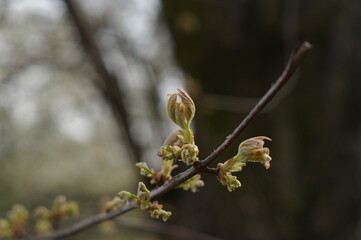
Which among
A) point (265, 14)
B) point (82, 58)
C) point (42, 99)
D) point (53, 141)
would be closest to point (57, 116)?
point (42, 99)

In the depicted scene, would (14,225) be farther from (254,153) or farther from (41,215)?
(254,153)

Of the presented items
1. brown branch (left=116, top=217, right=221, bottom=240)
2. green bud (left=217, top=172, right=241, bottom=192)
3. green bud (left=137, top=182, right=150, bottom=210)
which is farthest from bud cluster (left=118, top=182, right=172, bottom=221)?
brown branch (left=116, top=217, right=221, bottom=240)

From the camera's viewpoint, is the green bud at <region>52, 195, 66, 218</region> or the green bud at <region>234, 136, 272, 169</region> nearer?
the green bud at <region>234, 136, 272, 169</region>

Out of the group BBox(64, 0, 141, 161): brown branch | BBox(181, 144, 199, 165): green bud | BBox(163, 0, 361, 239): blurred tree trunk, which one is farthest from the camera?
BBox(64, 0, 141, 161): brown branch

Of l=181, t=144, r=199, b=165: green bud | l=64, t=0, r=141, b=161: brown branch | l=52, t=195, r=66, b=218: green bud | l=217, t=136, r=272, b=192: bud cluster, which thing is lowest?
l=217, t=136, r=272, b=192: bud cluster

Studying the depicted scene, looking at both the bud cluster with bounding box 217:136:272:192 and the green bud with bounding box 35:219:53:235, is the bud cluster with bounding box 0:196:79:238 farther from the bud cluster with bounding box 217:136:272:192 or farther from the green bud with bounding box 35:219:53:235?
the bud cluster with bounding box 217:136:272:192

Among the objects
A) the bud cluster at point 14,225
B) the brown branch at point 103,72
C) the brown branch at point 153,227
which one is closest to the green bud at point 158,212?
the brown branch at point 153,227
